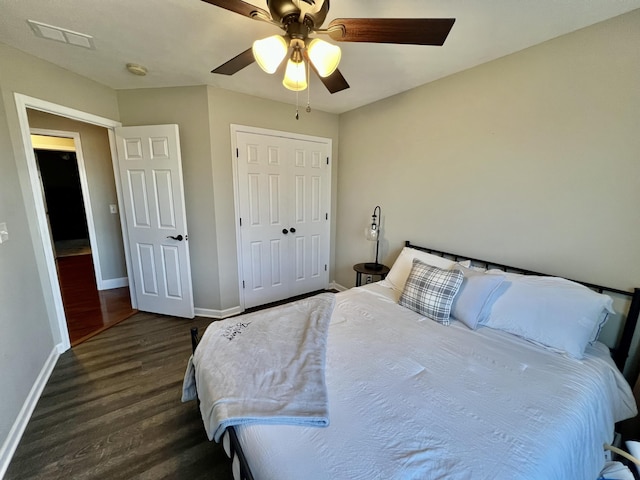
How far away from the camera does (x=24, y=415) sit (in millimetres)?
1714

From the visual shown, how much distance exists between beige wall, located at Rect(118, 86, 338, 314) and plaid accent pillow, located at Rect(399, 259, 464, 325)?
81.1 inches

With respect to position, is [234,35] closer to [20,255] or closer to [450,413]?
[20,255]

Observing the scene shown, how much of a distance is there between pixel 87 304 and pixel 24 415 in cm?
203

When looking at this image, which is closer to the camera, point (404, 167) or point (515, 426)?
point (515, 426)

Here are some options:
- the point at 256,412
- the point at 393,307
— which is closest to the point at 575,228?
the point at 393,307

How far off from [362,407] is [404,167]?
236cm

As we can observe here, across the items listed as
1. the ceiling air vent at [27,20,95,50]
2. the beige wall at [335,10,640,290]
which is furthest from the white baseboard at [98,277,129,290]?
the beige wall at [335,10,640,290]

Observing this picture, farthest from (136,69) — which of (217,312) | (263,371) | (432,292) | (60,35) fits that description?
(432,292)

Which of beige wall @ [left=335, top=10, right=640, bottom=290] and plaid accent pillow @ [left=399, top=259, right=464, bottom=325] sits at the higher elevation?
beige wall @ [left=335, top=10, right=640, bottom=290]

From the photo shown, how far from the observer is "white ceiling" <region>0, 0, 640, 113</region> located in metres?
1.48

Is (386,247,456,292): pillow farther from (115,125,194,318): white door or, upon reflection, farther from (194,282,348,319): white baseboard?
(115,125,194,318): white door

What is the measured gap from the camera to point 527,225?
1976mm

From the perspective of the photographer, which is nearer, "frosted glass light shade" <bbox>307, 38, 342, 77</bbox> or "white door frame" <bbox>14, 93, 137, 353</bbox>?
"frosted glass light shade" <bbox>307, 38, 342, 77</bbox>

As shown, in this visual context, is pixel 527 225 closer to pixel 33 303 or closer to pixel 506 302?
pixel 506 302
